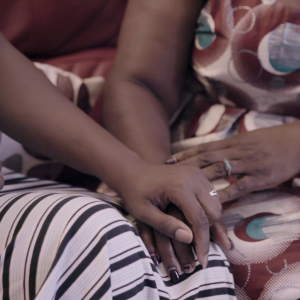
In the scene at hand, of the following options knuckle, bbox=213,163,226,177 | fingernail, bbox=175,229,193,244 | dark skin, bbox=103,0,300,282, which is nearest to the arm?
dark skin, bbox=103,0,300,282

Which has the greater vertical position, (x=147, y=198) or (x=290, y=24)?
(x=290, y=24)

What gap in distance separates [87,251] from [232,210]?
31cm

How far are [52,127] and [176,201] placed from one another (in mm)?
250

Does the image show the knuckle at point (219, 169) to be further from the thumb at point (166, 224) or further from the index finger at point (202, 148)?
the thumb at point (166, 224)

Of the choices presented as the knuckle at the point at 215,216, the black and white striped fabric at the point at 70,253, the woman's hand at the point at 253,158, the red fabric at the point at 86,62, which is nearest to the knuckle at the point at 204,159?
the woman's hand at the point at 253,158

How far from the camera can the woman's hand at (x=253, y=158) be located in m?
0.65

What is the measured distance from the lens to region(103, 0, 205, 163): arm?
731 millimetres

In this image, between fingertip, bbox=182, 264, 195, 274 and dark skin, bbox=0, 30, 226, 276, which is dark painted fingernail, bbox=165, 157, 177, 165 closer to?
dark skin, bbox=0, 30, 226, 276

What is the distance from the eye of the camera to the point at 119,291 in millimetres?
456

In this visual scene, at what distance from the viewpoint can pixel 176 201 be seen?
56 centimetres

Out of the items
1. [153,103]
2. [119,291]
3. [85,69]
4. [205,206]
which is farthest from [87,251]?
[85,69]

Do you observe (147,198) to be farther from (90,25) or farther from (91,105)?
(90,25)

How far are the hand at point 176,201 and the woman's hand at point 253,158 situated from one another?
68 millimetres

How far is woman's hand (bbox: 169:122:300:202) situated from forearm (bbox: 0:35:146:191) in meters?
0.12
